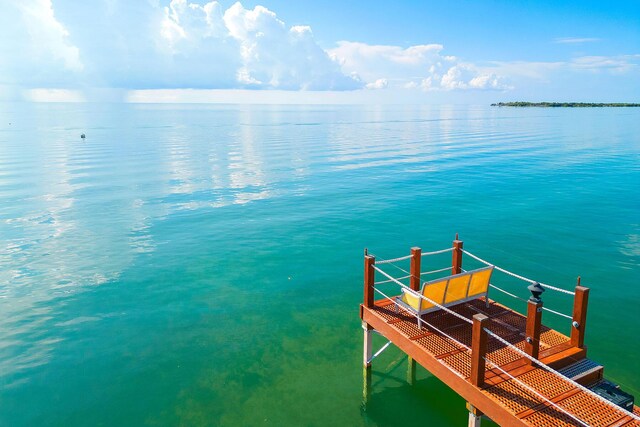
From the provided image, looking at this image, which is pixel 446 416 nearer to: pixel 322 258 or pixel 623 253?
pixel 322 258

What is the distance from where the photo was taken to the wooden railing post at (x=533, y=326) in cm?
1023

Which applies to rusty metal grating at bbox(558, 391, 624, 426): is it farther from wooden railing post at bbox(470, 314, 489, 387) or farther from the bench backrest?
the bench backrest

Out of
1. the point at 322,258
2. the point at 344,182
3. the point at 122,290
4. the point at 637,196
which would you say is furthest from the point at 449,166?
the point at 122,290

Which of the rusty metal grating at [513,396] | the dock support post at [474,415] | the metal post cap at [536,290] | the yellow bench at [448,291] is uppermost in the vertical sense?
the metal post cap at [536,290]

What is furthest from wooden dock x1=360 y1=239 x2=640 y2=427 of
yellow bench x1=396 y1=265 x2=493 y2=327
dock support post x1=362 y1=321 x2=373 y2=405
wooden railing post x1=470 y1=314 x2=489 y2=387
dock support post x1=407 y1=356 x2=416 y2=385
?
dock support post x1=407 y1=356 x2=416 y2=385

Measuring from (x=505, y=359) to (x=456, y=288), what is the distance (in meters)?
2.61

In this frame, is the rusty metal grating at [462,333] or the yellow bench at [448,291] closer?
the rusty metal grating at [462,333]

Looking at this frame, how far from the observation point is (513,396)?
9.66 meters

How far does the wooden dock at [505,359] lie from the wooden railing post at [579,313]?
22mm

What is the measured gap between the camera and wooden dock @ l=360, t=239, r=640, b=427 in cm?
916

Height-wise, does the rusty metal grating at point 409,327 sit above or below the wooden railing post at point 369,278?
below

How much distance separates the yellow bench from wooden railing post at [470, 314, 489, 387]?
9.07 feet

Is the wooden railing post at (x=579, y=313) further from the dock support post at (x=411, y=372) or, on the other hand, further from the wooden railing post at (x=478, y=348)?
the dock support post at (x=411, y=372)

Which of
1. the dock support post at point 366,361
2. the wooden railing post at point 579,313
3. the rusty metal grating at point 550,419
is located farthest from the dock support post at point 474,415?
the dock support post at point 366,361
